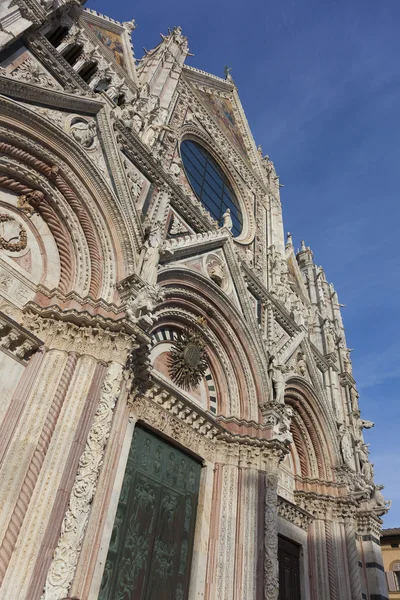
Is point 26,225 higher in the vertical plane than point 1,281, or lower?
higher

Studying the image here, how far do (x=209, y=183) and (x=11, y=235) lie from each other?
875 cm

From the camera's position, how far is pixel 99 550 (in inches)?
246

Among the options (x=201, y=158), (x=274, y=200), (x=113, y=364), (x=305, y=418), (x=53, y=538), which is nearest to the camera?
(x=53, y=538)

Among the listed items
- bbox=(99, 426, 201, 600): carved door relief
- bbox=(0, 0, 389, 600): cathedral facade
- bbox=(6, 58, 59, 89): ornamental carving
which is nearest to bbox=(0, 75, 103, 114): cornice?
bbox=(0, 0, 389, 600): cathedral facade

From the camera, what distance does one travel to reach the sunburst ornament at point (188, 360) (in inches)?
372

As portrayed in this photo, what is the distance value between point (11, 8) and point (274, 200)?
41.0ft

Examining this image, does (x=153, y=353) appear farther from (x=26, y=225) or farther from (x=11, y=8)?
(x=11, y=8)

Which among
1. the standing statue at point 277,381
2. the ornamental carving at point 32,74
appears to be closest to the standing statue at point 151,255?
the ornamental carving at point 32,74

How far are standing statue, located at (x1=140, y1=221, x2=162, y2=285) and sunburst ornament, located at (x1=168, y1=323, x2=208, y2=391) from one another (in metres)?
2.12

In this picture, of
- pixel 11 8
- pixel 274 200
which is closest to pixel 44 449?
pixel 11 8

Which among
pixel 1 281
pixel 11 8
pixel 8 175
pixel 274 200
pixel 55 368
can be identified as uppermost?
pixel 274 200

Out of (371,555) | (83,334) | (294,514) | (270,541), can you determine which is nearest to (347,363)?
(371,555)

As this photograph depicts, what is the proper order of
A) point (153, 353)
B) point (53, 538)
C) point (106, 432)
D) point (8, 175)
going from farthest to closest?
point (153, 353), point (8, 175), point (106, 432), point (53, 538)

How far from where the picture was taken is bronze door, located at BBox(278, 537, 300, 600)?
9961 mm
